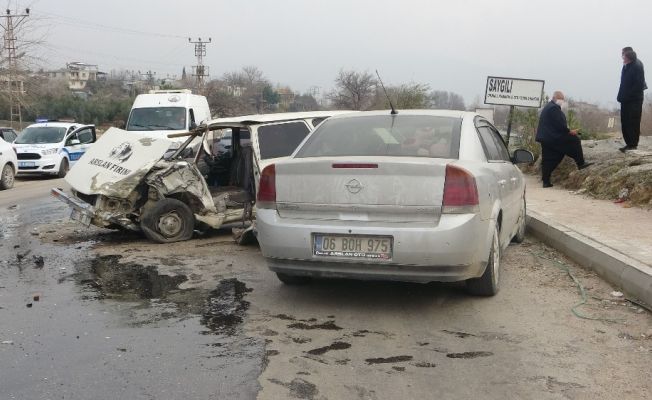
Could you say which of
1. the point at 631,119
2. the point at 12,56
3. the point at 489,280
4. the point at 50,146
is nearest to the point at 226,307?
the point at 489,280

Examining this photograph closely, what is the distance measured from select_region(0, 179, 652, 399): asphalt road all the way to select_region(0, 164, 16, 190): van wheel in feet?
34.3

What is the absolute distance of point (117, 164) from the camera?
8.34 meters

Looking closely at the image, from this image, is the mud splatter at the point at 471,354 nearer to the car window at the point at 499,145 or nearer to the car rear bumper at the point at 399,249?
the car rear bumper at the point at 399,249

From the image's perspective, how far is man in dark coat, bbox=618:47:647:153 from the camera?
37.5 feet

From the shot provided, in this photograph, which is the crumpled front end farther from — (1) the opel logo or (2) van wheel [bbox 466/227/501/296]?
(2) van wheel [bbox 466/227/501/296]

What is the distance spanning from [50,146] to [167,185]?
1373 cm

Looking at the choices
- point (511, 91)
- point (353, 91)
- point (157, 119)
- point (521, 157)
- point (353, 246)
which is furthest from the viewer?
point (353, 91)

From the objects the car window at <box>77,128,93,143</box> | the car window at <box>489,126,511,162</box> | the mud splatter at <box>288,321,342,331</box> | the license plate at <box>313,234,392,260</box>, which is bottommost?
the mud splatter at <box>288,321,342,331</box>

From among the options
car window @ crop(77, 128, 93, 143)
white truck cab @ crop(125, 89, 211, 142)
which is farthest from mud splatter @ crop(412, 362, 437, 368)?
car window @ crop(77, 128, 93, 143)

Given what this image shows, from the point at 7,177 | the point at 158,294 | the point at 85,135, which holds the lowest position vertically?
the point at 7,177

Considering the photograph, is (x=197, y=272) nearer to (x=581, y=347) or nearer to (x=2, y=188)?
(x=581, y=347)

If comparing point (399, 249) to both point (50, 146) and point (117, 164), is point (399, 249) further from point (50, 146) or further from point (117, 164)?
point (50, 146)

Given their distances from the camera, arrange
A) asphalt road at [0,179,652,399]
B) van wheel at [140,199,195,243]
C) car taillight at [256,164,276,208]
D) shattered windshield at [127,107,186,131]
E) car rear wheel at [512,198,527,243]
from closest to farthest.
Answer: asphalt road at [0,179,652,399] → car taillight at [256,164,276,208] → car rear wheel at [512,198,527,243] → van wheel at [140,199,195,243] → shattered windshield at [127,107,186,131]

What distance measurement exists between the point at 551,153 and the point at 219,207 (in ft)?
22.3
